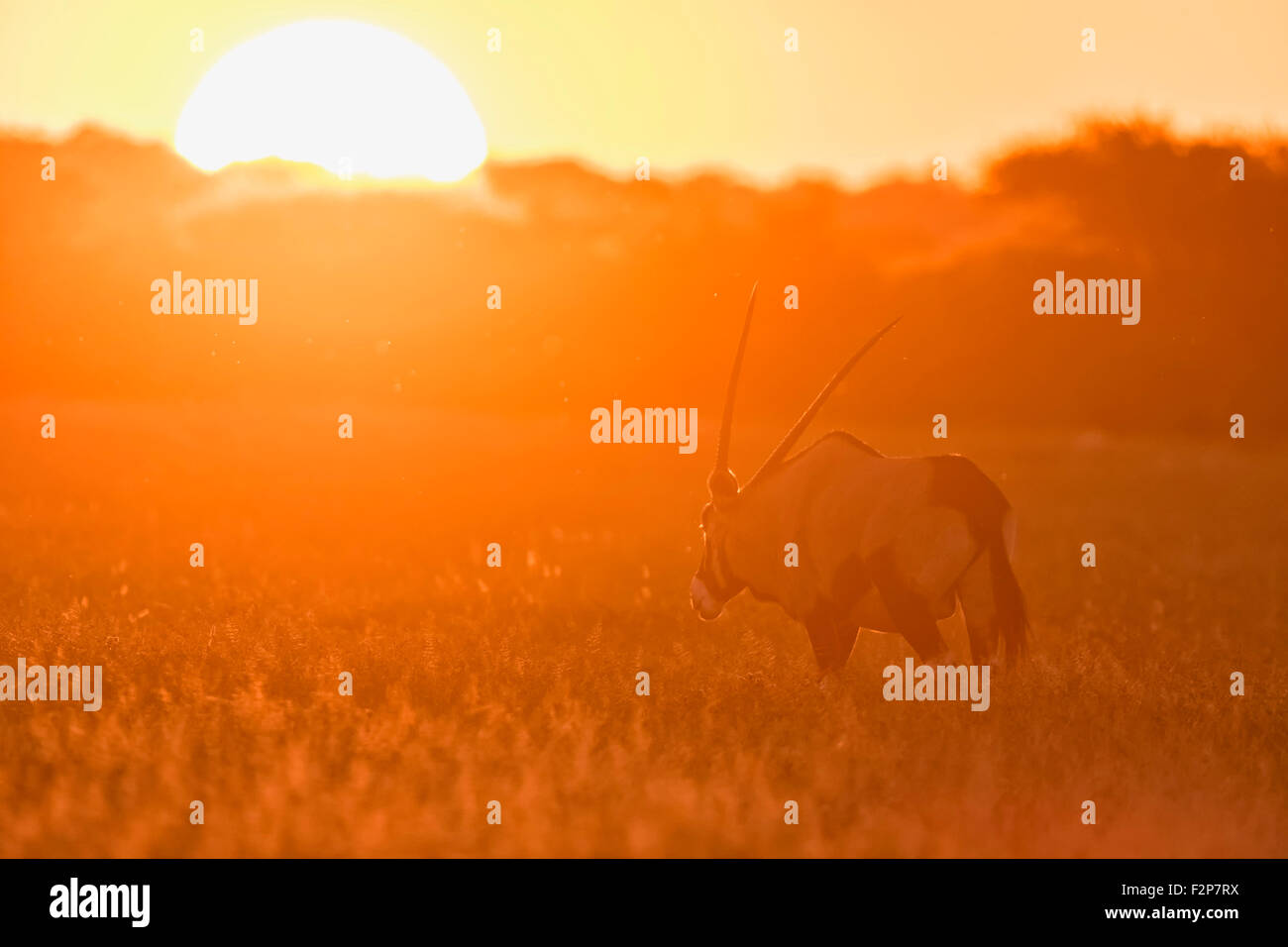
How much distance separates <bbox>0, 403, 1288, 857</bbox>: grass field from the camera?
24.8 ft

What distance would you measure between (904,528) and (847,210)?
49540 millimetres

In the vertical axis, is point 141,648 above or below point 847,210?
below

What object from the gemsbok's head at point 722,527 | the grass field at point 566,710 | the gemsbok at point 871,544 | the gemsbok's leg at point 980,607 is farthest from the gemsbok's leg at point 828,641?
the gemsbok's leg at point 980,607

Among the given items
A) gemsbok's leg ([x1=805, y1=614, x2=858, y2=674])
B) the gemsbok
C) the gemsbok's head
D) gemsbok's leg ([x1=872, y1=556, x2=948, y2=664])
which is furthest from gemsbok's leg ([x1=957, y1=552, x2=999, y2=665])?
the gemsbok's head

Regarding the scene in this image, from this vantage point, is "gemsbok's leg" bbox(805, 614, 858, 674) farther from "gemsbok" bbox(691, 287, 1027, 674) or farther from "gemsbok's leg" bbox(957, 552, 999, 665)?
"gemsbok's leg" bbox(957, 552, 999, 665)

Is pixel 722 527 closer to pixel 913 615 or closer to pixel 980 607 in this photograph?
pixel 913 615

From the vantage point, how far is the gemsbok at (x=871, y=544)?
931cm

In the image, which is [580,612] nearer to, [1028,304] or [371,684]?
[371,684]

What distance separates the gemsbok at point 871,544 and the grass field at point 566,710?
1.69ft

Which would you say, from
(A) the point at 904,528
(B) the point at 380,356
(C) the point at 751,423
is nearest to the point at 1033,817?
(A) the point at 904,528

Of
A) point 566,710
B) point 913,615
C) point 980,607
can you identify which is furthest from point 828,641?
point 566,710

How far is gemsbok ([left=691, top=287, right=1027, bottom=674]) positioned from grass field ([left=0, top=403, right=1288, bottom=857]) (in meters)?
0.51
